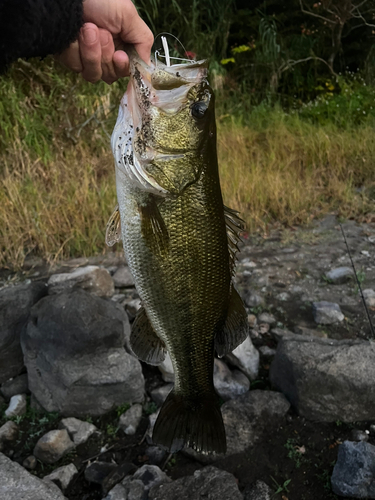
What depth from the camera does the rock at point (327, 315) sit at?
9.92ft

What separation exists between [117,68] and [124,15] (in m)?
0.22

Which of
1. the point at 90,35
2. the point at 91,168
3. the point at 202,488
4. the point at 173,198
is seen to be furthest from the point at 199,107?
the point at 91,168

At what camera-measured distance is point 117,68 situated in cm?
192

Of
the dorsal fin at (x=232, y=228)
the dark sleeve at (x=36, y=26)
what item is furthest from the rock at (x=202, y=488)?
the dark sleeve at (x=36, y=26)

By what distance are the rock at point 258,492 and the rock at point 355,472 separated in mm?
304

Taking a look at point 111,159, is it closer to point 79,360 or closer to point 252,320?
point 252,320

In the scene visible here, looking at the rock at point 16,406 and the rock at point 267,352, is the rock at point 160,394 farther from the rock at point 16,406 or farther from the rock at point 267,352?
the rock at point 16,406

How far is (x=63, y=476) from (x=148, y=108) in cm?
182

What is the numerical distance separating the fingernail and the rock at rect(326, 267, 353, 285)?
101 inches

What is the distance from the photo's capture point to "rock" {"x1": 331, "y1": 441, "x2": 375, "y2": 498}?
1.92m

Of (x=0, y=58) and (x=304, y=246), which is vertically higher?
(x=0, y=58)

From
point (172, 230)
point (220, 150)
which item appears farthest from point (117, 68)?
point (220, 150)

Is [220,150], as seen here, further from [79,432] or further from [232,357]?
[79,432]

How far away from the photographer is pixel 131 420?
8.15ft
